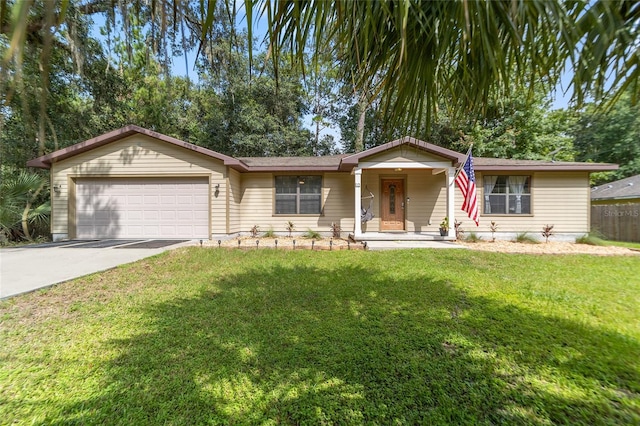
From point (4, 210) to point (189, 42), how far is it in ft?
38.3

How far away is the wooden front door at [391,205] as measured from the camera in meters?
11.2

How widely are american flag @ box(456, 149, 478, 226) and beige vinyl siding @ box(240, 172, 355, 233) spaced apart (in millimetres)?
3902

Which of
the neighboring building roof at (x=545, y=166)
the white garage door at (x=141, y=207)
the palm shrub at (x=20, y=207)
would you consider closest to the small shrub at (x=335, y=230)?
the white garage door at (x=141, y=207)

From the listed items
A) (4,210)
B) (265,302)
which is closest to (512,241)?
(265,302)

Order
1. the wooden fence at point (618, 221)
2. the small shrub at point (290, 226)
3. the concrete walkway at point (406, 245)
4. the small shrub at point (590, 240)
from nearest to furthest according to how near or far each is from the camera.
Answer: the concrete walkway at point (406, 245) < the small shrub at point (590, 240) < the small shrub at point (290, 226) < the wooden fence at point (618, 221)

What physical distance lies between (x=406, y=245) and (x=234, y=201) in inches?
242

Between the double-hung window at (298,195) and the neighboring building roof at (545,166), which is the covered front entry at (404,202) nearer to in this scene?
the neighboring building roof at (545,166)

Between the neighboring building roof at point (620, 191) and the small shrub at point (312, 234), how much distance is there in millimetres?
13678

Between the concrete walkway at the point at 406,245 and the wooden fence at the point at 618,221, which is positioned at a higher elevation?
the wooden fence at the point at 618,221

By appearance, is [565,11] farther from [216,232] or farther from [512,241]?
[512,241]

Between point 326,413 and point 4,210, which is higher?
point 4,210

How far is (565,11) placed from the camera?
1290 millimetres

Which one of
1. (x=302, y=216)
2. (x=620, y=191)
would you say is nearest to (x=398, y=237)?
(x=302, y=216)

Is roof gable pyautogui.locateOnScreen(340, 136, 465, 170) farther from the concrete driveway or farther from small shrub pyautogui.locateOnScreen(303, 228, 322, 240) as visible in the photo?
the concrete driveway
